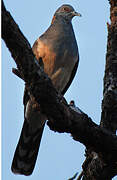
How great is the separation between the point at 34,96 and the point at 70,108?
18.7 inches

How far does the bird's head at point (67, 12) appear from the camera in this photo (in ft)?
24.0

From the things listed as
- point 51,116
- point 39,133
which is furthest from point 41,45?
point 51,116

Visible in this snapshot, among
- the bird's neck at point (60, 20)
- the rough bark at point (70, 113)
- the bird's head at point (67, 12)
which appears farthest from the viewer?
the bird's head at point (67, 12)

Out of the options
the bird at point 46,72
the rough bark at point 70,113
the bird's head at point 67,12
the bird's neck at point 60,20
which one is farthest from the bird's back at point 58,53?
the rough bark at point 70,113

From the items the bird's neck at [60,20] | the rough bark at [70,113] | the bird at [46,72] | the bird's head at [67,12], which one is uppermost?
the bird's head at [67,12]

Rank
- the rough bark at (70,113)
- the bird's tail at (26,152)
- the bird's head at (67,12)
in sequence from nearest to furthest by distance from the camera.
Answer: the rough bark at (70,113) < the bird's tail at (26,152) < the bird's head at (67,12)

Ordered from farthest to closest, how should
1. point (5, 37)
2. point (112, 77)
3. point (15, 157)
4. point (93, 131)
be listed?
point (15, 157) < point (112, 77) < point (93, 131) < point (5, 37)

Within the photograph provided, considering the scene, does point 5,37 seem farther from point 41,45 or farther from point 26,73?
point 41,45

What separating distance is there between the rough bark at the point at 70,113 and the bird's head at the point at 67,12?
2778 millimetres

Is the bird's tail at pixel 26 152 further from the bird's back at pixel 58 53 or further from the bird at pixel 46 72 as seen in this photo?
the bird's back at pixel 58 53

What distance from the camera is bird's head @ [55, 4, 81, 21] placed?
7328 millimetres

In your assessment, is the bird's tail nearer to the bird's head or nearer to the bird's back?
the bird's back

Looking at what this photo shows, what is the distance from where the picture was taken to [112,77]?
502cm

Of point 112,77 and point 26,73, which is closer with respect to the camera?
point 26,73
